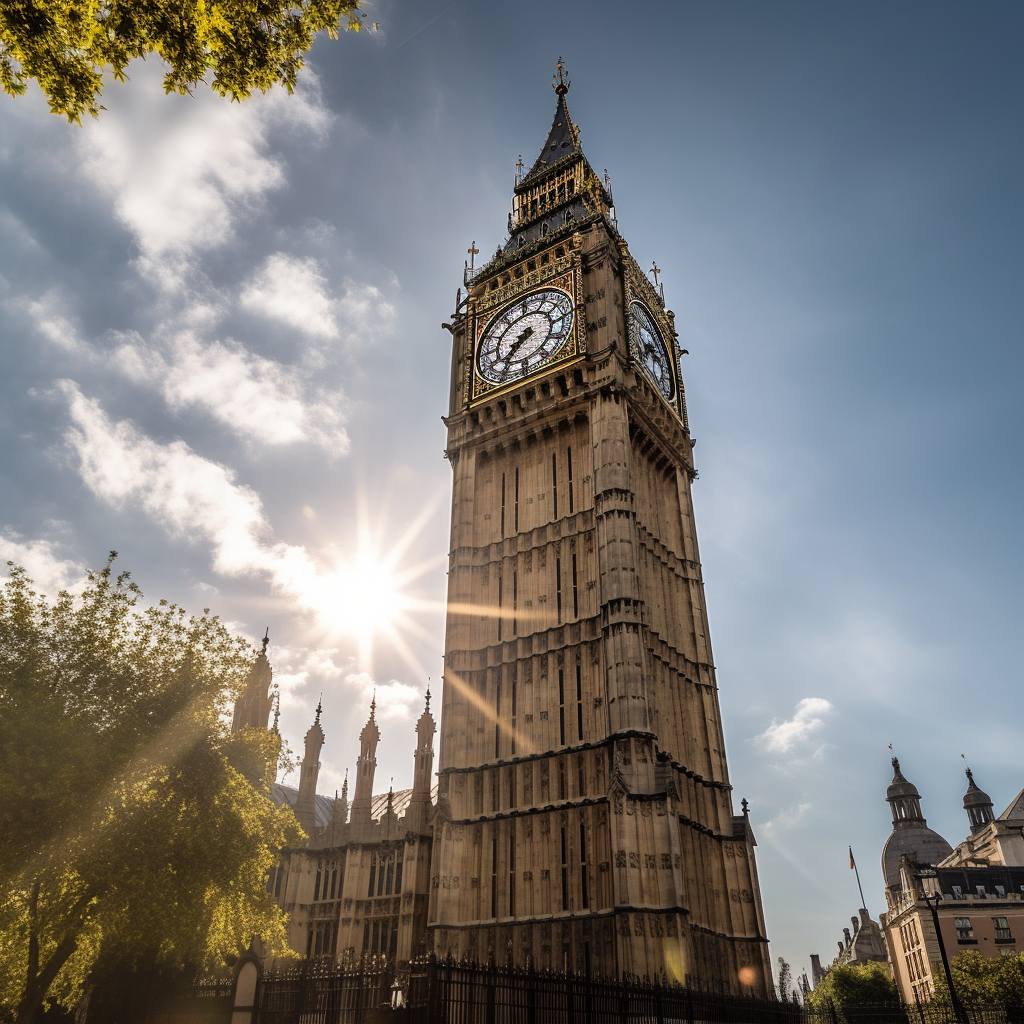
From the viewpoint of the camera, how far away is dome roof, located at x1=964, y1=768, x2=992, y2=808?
108625 millimetres

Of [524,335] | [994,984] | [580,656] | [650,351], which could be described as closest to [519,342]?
[524,335]

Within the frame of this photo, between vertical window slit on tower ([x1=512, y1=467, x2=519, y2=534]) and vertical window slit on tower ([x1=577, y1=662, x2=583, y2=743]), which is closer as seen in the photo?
vertical window slit on tower ([x1=577, y1=662, x2=583, y2=743])

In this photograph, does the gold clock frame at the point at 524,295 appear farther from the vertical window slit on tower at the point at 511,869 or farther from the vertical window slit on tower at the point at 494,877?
the vertical window slit on tower at the point at 494,877

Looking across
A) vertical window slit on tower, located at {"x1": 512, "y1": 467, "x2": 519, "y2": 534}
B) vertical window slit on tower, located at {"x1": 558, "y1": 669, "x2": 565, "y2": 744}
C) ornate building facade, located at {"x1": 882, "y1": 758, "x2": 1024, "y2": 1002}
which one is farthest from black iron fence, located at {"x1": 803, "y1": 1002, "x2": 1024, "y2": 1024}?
vertical window slit on tower, located at {"x1": 512, "y1": 467, "x2": 519, "y2": 534}

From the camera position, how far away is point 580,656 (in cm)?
3709

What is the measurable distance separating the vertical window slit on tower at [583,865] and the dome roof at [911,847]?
92544 mm

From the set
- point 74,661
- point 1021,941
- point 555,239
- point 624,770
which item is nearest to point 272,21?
point 74,661

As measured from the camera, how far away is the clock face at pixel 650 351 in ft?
155

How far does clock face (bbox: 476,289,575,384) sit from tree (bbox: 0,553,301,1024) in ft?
92.9

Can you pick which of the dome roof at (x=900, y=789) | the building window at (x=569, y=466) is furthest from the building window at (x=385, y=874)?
the dome roof at (x=900, y=789)

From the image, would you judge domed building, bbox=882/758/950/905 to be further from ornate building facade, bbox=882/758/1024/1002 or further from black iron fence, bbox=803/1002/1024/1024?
black iron fence, bbox=803/1002/1024/1024

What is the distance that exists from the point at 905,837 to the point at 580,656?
10063cm

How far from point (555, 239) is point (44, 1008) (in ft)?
148

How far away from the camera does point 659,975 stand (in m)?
28.5
